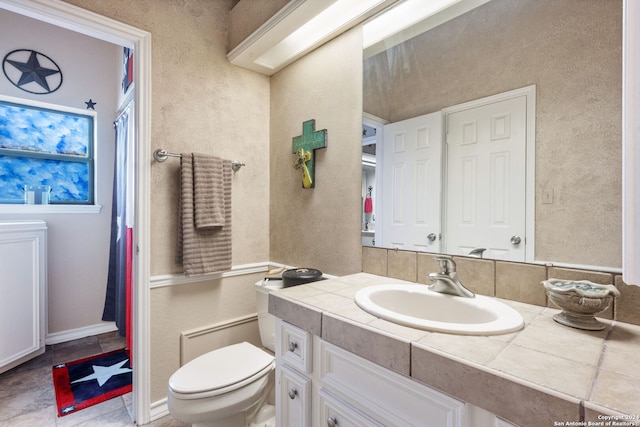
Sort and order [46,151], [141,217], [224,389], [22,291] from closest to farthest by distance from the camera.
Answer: [224,389]
[141,217]
[22,291]
[46,151]

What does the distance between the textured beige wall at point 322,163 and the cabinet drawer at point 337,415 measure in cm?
73

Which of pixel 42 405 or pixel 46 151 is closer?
pixel 42 405

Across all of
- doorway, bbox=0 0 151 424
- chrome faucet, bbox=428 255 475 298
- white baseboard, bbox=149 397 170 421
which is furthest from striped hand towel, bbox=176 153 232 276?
chrome faucet, bbox=428 255 475 298

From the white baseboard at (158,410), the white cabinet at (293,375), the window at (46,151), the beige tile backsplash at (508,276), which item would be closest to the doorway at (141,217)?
the white baseboard at (158,410)

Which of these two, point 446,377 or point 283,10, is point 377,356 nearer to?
point 446,377

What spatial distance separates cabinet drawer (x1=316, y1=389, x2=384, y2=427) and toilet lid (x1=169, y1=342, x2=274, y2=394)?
0.52m

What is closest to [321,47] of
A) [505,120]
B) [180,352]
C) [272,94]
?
[272,94]

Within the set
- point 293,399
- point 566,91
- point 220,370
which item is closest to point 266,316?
point 220,370

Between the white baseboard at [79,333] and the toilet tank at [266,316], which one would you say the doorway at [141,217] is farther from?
the white baseboard at [79,333]

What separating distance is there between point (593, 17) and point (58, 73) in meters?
3.63

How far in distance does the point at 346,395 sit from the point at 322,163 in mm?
1214

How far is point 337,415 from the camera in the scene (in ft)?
2.92

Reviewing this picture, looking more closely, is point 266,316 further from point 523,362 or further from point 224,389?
point 523,362

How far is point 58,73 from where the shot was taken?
2668 millimetres
